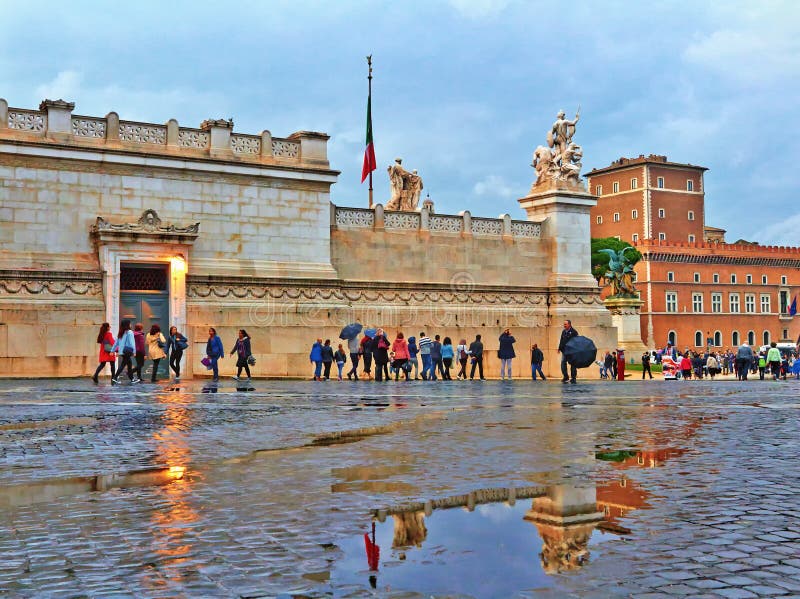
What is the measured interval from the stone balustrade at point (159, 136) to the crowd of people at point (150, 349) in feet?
19.3

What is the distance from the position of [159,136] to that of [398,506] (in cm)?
2506

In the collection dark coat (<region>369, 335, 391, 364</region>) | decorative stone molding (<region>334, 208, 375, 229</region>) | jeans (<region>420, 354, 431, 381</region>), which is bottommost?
jeans (<region>420, 354, 431, 381</region>)

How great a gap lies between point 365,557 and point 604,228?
11862cm

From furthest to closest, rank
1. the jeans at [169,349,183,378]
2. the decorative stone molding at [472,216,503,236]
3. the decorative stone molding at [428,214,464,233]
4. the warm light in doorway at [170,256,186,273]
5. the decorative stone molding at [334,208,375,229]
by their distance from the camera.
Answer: the decorative stone molding at [472,216,503,236]
the decorative stone molding at [428,214,464,233]
the decorative stone molding at [334,208,375,229]
the warm light in doorway at [170,256,186,273]
the jeans at [169,349,183,378]

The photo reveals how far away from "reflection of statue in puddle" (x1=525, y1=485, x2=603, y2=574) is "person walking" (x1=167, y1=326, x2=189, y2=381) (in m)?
20.3

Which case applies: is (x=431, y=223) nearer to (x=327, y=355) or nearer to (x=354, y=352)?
(x=354, y=352)

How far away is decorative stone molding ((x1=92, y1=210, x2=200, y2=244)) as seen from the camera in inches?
1118

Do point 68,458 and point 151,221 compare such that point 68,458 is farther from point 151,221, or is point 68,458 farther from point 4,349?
point 151,221

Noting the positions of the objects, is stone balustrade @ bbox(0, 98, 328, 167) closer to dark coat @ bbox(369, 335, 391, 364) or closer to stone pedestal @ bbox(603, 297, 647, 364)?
dark coat @ bbox(369, 335, 391, 364)

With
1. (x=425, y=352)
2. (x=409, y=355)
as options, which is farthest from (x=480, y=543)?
(x=409, y=355)

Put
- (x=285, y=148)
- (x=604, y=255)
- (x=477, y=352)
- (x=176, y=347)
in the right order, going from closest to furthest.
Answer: (x=176, y=347) → (x=477, y=352) → (x=285, y=148) → (x=604, y=255)

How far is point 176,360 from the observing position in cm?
2745

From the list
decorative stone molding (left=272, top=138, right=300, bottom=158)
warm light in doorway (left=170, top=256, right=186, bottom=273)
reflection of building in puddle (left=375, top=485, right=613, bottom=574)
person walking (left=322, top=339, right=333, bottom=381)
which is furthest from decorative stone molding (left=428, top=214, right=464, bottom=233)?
reflection of building in puddle (left=375, top=485, right=613, bottom=574)

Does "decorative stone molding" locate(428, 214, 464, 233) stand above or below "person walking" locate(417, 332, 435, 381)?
above
